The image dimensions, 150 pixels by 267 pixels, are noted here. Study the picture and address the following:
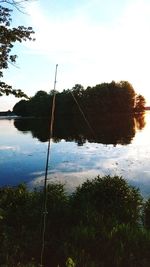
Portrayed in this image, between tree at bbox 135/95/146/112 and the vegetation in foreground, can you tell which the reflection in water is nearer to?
the vegetation in foreground

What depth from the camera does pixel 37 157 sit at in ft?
165

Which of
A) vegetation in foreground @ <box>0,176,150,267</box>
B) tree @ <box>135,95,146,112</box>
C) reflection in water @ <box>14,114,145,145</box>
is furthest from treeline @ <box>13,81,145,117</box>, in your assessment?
vegetation in foreground @ <box>0,176,150,267</box>

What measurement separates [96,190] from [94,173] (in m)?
17.3

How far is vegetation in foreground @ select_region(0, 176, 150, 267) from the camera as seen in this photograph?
46.0 feet

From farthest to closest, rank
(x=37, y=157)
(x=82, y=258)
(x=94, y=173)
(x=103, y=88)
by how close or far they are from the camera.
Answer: (x=103, y=88), (x=37, y=157), (x=94, y=173), (x=82, y=258)

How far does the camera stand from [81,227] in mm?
16234

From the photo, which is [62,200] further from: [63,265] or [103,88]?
[103,88]

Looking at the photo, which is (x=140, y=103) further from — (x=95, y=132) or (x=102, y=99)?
(x=95, y=132)

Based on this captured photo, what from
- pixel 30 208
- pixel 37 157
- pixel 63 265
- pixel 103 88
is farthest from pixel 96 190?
pixel 103 88

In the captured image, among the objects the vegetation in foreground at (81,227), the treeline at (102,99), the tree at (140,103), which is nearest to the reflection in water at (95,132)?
the vegetation in foreground at (81,227)

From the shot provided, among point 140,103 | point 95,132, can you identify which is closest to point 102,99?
point 140,103

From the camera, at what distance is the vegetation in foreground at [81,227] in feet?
46.0

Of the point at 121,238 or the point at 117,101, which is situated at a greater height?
the point at 117,101

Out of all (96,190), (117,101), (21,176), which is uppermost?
(117,101)
